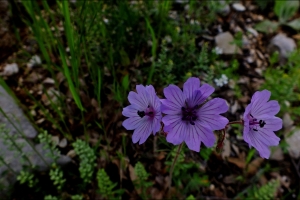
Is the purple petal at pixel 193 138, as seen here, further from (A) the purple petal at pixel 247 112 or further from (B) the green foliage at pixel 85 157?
(B) the green foliage at pixel 85 157

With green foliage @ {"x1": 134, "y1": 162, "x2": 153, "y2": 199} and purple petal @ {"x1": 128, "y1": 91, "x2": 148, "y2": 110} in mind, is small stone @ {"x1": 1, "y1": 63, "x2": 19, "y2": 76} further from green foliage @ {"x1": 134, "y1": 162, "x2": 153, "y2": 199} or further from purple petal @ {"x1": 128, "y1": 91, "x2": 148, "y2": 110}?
purple petal @ {"x1": 128, "y1": 91, "x2": 148, "y2": 110}

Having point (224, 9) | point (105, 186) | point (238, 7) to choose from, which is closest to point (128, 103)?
point (105, 186)

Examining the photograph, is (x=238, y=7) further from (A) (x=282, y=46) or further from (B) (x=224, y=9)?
(A) (x=282, y=46)

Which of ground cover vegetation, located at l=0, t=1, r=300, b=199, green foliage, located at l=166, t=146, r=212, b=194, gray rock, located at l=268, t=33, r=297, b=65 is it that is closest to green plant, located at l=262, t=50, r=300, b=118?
ground cover vegetation, located at l=0, t=1, r=300, b=199

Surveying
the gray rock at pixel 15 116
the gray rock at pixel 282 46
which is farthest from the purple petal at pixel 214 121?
the gray rock at pixel 282 46

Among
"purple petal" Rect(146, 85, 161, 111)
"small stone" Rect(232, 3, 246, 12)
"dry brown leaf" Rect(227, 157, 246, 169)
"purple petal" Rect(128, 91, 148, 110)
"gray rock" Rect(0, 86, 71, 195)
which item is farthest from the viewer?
"small stone" Rect(232, 3, 246, 12)
